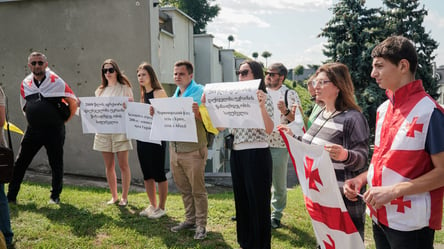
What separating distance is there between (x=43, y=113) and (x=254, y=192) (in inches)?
131

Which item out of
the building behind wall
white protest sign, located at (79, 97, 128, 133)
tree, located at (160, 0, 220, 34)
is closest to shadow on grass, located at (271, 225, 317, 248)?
white protest sign, located at (79, 97, 128, 133)

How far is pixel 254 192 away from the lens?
3.90 m

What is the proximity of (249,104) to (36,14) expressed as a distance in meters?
8.69

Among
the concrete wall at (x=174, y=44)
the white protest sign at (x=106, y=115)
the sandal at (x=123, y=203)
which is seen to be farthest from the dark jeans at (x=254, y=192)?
the concrete wall at (x=174, y=44)

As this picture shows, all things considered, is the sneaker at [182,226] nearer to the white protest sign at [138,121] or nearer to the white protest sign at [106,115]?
the white protest sign at [138,121]

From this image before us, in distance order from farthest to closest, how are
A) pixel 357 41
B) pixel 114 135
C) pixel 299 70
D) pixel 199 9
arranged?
pixel 299 70 → pixel 199 9 → pixel 357 41 → pixel 114 135

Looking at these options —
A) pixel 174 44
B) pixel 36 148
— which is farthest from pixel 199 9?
pixel 36 148

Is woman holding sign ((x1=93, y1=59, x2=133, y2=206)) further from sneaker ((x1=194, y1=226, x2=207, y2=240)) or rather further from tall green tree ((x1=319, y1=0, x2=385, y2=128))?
tall green tree ((x1=319, y1=0, x2=385, y2=128))

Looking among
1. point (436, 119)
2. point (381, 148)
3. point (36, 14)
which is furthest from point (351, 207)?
point (36, 14)

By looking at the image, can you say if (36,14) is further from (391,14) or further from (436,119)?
(391,14)

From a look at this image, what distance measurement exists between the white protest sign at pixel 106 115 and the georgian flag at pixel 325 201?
10.2ft

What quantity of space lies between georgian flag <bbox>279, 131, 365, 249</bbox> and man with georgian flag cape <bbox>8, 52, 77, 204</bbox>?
3897mm

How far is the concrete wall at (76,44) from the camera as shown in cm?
991

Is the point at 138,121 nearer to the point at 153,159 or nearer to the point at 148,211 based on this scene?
the point at 153,159
